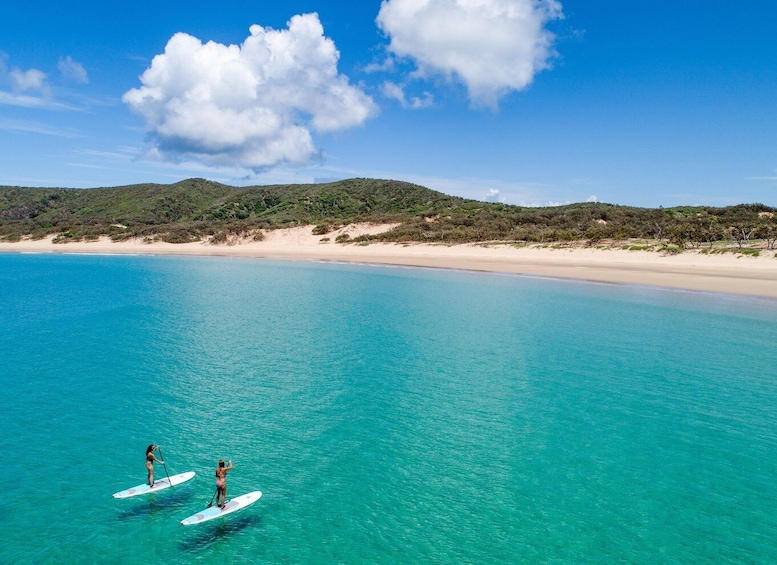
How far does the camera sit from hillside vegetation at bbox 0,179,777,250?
76.9 metres

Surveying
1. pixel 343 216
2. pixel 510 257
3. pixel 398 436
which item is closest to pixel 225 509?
pixel 398 436

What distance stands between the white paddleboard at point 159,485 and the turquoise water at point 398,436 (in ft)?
0.71

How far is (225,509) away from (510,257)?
220 feet

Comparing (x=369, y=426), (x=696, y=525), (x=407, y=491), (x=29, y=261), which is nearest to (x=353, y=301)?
(x=369, y=426)

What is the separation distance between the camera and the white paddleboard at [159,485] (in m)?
13.2

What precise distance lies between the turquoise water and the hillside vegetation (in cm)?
4449

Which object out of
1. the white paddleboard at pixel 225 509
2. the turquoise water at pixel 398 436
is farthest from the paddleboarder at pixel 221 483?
the turquoise water at pixel 398 436

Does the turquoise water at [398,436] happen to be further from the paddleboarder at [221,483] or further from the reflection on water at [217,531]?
the paddleboarder at [221,483]

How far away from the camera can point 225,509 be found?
12.3m

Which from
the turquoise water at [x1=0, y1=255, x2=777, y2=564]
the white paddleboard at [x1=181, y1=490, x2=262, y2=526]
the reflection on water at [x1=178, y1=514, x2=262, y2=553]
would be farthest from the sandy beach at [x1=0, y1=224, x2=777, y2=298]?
the reflection on water at [x1=178, y1=514, x2=262, y2=553]

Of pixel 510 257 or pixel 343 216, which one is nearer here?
pixel 510 257

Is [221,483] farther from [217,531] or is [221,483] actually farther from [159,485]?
[159,485]

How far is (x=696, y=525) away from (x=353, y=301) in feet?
108

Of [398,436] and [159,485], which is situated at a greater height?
[398,436]
